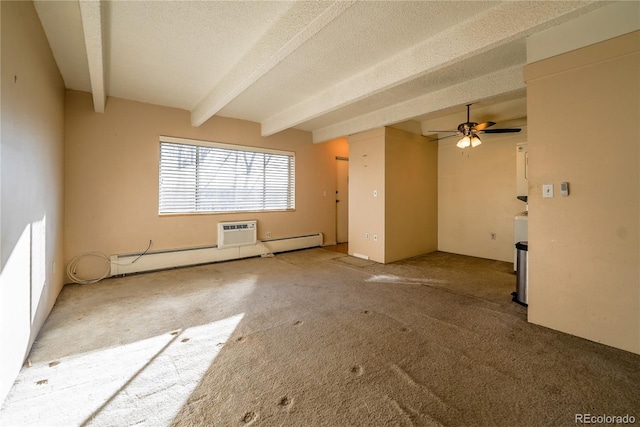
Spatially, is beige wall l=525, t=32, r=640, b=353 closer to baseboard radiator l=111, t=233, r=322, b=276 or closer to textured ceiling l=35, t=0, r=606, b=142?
textured ceiling l=35, t=0, r=606, b=142

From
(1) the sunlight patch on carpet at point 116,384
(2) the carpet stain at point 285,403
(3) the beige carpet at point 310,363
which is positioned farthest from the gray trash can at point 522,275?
(1) the sunlight patch on carpet at point 116,384

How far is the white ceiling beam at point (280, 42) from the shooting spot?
1969 millimetres

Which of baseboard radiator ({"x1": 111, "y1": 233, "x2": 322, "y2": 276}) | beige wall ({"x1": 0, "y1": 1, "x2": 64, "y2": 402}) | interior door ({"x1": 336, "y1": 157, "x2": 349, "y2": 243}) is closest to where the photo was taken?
beige wall ({"x1": 0, "y1": 1, "x2": 64, "y2": 402})

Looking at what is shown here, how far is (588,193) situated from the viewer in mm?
2283

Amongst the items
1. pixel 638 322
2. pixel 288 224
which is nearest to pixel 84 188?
pixel 288 224

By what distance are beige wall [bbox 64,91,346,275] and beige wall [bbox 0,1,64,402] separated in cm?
84

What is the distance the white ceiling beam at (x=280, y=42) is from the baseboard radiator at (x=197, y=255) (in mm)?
2608

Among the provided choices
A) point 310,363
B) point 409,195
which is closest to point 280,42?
point 310,363

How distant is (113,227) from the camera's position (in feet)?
13.5

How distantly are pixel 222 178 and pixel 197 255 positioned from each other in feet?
4.87

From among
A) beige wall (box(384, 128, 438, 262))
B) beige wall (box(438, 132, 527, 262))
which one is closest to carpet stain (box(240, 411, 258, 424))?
beige wall (box(384, 128, 438, 262))

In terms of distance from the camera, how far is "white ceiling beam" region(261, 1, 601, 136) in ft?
6.37

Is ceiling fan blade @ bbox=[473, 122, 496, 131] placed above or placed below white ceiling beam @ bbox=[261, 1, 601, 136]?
below

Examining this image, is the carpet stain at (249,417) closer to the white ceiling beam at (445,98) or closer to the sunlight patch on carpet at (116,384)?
the sunlight patch on carpet at (116,384)
